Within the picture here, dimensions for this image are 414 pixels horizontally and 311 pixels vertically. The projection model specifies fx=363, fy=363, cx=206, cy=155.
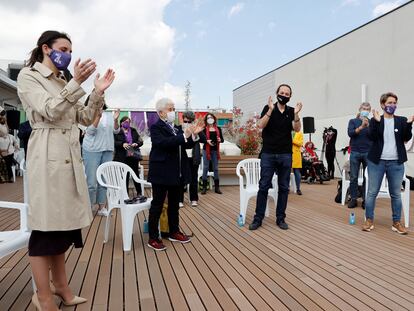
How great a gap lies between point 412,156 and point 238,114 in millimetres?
4986

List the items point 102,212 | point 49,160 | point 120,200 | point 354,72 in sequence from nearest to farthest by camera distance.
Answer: point 49,160
point 120,200
point 102,212
point 354,72

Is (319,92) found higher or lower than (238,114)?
higher

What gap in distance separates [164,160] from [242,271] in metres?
1.23

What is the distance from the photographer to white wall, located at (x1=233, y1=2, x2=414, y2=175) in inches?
356

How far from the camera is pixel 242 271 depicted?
2867 millimetres

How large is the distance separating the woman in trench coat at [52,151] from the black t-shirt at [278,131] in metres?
2.54

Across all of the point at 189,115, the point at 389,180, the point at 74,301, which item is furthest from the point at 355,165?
the point at 74,301

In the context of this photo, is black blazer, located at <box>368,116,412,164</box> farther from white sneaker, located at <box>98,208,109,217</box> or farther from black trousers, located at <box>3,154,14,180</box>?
black trousers, located at <box>3,154,14,180</box>

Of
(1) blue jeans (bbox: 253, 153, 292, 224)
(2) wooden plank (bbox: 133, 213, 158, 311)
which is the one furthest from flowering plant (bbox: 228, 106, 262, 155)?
(2) wooden plank (bbox: 133, 213, 158, 311)

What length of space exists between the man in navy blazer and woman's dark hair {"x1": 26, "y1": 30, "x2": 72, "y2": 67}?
3310 millimetres

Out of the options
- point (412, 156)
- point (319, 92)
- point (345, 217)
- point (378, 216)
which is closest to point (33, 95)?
point (345, 217)

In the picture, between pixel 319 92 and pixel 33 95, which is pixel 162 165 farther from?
pixel 319 92

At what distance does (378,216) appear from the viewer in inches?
200

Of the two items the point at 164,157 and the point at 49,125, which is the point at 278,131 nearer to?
the point at 164,157
